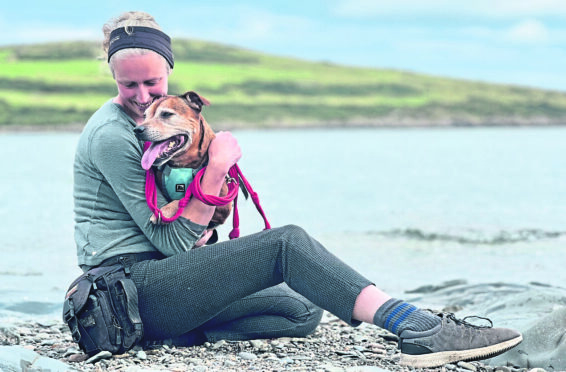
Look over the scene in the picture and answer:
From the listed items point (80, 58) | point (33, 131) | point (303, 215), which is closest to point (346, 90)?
point (80, 58)

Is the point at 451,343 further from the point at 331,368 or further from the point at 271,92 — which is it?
the point at 271,92

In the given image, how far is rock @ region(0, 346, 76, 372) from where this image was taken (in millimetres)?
4470

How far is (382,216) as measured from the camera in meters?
19.4

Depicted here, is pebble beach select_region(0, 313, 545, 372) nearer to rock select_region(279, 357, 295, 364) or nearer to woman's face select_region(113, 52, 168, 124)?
rock select_region(279, 357, 295, 364)

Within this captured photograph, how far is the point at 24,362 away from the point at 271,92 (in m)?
74.3

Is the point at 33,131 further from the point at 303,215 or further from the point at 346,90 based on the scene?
the point at 303,215

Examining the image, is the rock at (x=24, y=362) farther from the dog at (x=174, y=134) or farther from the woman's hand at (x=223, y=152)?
the woman's hand at (x=223, y=152)

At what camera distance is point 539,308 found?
8180 mm

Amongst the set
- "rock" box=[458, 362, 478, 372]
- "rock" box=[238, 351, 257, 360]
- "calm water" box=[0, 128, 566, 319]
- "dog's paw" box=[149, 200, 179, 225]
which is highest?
"dog's paw" box=[149, 200, 179, 225]

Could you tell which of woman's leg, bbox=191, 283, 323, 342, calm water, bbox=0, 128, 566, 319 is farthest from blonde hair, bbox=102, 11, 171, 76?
calm water, bbox=0, 128, 566, 319

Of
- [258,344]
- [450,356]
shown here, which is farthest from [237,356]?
[450,356]

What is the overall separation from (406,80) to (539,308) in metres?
83.6

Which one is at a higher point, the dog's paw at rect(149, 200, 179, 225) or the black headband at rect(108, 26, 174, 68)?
the black headband at rect(108, 26, 174, 68)

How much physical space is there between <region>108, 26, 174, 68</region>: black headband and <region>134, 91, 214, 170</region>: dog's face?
36 cm
